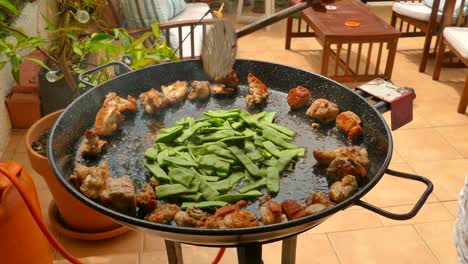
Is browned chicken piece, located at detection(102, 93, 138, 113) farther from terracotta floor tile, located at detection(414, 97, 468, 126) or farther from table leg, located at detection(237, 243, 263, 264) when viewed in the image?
terracotta floor tile, located at detection(414, 97, 468, 126)

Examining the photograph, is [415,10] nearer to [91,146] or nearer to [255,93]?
[255,93]

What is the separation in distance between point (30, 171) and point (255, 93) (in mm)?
1698

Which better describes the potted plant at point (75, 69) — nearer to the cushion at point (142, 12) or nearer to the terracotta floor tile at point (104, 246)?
the terracotta floor tile at point (104, 246)

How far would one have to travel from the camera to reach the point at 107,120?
1.33 metres

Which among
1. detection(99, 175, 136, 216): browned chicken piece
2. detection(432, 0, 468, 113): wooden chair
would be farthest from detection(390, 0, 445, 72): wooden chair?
detection(99, 175, 136, 216): browned chicken piece

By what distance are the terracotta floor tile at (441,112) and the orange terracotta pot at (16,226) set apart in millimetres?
2652

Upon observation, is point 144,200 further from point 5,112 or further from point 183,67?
point 5,112

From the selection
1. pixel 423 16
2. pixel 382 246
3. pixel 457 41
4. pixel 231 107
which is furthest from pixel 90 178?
pixel 423 16

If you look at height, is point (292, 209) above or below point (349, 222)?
above

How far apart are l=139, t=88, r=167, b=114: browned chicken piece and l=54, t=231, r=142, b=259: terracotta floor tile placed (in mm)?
923

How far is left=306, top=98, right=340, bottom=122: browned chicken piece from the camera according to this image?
140 cm

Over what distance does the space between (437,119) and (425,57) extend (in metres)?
0.88

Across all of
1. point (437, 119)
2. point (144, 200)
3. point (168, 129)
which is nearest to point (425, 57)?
point (437, 119)

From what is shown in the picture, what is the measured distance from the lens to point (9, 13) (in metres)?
2.55
